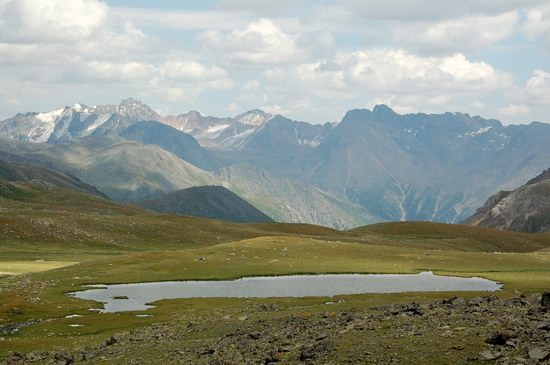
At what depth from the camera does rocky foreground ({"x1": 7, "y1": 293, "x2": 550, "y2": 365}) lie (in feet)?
118

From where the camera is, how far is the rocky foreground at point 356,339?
118ft

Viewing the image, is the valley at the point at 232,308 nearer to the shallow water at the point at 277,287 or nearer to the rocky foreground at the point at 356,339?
the rocky foreground at the point at 356,339

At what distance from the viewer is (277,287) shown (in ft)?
313

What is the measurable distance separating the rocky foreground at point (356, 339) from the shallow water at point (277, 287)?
1038 inches

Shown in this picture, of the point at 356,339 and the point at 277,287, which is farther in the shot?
the point at 277,287

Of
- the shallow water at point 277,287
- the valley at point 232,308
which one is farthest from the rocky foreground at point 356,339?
the shallow water at point 277,287

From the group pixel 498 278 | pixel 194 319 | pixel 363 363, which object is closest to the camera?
pixel 363 363

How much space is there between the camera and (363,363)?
119 feet

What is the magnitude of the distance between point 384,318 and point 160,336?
18456 millimetres

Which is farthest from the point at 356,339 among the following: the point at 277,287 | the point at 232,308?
Result: the point at 277,287

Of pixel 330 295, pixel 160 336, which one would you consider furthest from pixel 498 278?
pixel 160 336

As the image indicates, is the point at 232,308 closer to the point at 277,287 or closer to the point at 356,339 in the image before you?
the point at 277,287

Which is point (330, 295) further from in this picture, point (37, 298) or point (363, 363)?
point (363, 363)

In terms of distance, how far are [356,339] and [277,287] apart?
5427 centimetres
